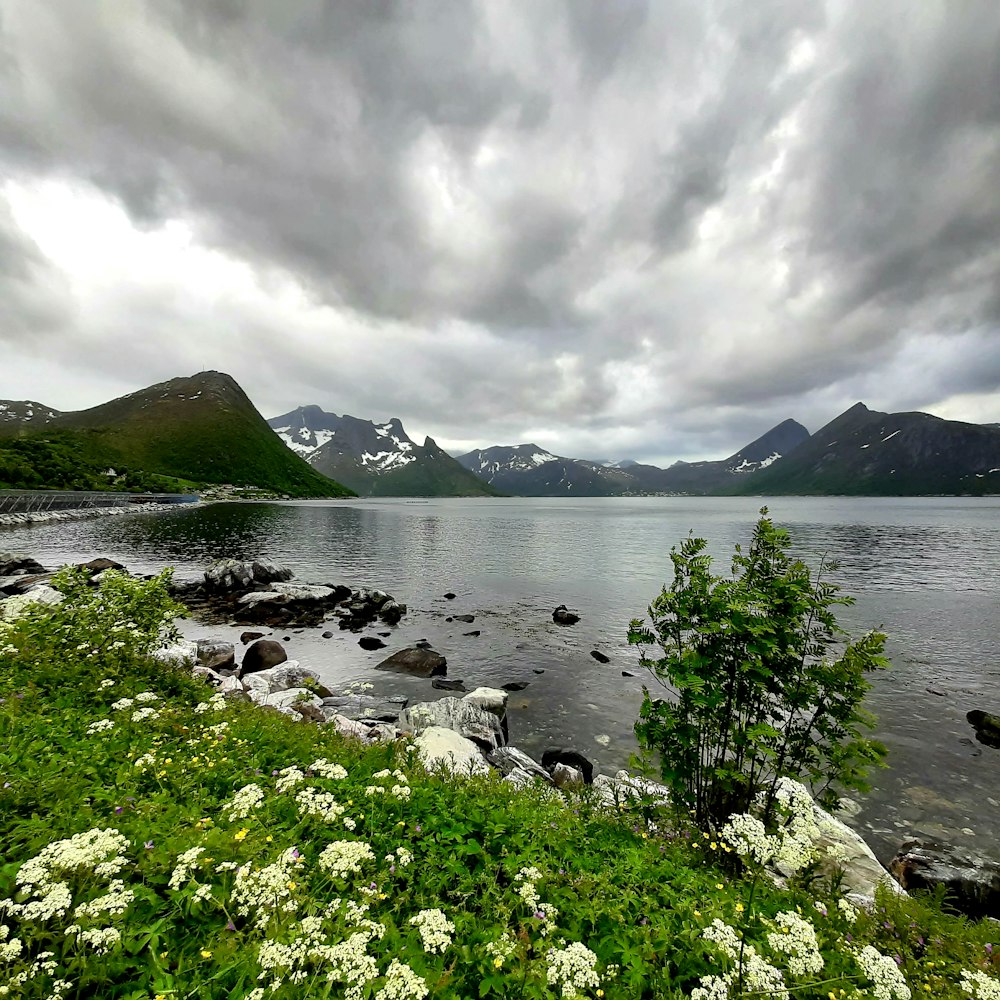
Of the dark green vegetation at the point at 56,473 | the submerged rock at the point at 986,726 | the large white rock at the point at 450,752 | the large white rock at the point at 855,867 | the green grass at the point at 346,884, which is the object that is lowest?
the submerged rock at the point at 986,726

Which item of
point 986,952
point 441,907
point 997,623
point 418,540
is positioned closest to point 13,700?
point 441,907

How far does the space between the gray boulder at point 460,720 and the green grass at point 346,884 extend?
19.7 ft

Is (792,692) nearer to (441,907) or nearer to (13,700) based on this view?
(441,907)

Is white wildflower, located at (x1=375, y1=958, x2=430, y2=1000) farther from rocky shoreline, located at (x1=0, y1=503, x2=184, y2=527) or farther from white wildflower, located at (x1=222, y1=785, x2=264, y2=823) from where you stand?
rocky shoreline, located at (x1=0, y1=503, x2=184, y2=527)

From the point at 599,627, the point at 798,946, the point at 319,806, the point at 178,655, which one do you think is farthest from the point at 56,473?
the point at 798,946

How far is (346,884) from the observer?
214 inches

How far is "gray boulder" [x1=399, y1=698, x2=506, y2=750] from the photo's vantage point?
14.9 metres

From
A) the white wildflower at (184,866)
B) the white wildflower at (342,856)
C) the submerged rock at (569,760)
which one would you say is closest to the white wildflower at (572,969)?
the white wildflower at (342,856)

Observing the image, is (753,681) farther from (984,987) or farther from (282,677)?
(282,677)

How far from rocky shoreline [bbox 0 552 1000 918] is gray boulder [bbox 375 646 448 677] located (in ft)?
0.18

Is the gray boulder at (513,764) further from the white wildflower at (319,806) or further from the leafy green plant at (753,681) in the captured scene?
the white wildflower at (319,806)

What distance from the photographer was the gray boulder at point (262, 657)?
837 inches

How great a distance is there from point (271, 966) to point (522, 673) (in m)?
19.6

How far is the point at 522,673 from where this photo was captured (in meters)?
22.6
